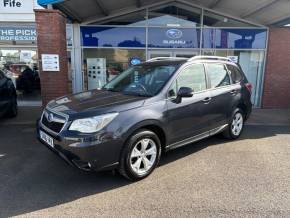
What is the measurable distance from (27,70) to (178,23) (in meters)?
5.80

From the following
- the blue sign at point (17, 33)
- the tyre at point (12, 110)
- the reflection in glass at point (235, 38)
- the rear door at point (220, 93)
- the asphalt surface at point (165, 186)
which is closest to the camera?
the asphalt surface at point (165, 186)

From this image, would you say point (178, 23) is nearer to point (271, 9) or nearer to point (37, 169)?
point (271, 9)

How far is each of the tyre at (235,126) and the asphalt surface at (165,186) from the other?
368 millimetres

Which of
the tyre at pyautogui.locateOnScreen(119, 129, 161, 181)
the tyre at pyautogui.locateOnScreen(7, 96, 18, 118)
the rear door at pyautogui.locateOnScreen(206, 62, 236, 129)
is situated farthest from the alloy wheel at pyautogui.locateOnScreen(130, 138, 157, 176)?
the tyre at pyautogui.locateOnScreen(7, 96, 18, 118)

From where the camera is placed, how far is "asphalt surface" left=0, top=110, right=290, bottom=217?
3.16 meters

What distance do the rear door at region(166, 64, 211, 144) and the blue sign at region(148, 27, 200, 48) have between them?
5.01 m

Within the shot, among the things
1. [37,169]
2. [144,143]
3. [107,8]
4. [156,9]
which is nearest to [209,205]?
[144,143]

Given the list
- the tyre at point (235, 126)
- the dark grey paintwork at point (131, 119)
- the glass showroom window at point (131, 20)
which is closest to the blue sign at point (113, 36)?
the glass showroom window at point (131, 20)

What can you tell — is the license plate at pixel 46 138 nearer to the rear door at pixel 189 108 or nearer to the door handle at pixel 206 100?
the rear door at pixel 189 108

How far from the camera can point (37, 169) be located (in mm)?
4223

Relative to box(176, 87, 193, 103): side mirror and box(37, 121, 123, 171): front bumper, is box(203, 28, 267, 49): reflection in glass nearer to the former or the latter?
box(176, 87, 193, 103): side mirror

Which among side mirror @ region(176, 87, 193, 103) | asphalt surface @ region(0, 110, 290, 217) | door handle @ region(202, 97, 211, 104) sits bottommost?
asphalt surface @ region(0, 110, 290, 217)

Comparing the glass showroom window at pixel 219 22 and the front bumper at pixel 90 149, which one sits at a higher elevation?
the glass showroom window at pixel 219 22

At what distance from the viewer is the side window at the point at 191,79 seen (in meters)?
4.30
